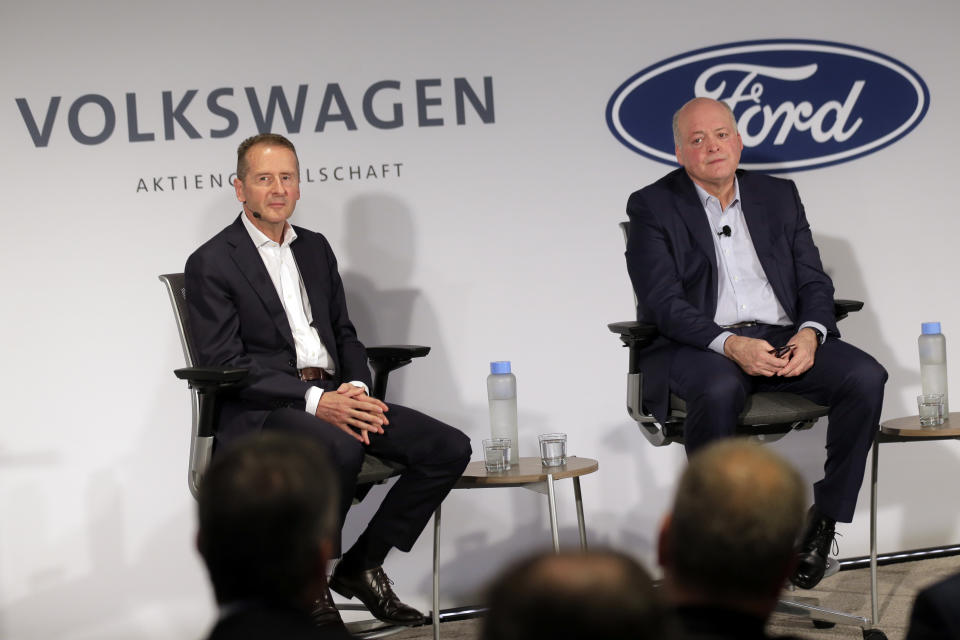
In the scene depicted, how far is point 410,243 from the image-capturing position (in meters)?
4.27

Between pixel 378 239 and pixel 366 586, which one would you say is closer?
pixel 366 586

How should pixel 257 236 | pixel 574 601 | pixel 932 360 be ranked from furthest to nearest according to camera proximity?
1. pixel 932 360
2. pixel 257 236
3. pixel 574 601

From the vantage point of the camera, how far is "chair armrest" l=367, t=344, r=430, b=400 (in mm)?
3598

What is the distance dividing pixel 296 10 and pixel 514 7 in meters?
0.87

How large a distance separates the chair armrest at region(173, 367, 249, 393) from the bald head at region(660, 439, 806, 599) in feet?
6.70

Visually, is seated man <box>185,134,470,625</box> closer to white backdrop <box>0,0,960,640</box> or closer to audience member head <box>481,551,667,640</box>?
white backdrop <box>0,0,960,640</box>

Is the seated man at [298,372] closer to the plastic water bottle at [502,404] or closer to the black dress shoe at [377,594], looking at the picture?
the black dress shoe at [377,594]

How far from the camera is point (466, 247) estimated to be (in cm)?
430

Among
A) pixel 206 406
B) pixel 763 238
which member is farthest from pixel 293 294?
pixel 763 238

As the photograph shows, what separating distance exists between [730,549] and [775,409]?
2232mm

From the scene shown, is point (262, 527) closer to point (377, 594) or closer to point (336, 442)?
point (336, 442)

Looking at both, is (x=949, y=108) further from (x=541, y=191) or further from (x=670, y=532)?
(x=670, y=532)

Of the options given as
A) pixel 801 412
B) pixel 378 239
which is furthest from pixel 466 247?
pixel 801 412

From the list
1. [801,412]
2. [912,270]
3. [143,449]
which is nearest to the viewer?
[801,412]
